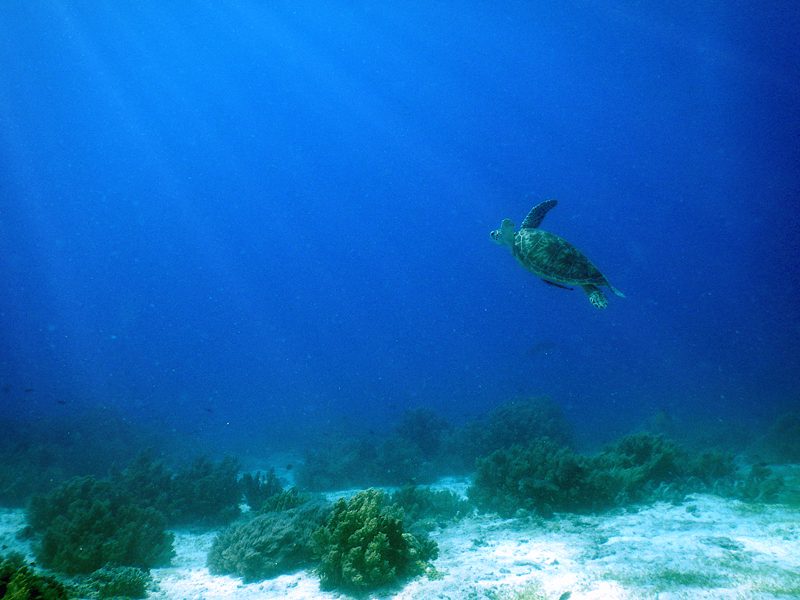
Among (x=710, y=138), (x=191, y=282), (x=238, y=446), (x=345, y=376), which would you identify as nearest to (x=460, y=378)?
(x=345, y=376)

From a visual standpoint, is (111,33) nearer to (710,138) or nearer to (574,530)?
(574,530)

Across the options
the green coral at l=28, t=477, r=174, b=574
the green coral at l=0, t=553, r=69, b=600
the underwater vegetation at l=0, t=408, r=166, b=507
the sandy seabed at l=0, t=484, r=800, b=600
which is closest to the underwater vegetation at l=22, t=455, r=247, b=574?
the green coral at l=28, t=477, r=174, b=574

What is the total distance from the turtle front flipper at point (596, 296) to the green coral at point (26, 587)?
26.2 feet

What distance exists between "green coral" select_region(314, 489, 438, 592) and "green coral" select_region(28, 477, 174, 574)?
→ 3714 millimetres

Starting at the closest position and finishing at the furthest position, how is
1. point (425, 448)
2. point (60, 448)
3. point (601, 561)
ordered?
point (601, 561) < point (60, 448) < point (425, 448)

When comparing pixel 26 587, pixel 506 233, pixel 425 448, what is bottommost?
pixel 26 587

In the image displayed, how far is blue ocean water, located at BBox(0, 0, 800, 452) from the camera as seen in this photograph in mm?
42875

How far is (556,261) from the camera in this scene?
24.6ft

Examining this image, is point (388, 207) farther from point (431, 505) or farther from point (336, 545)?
point (336, 545)

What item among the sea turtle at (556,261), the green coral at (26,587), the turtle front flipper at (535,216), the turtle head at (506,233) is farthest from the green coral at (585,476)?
the green coral at (26,587)

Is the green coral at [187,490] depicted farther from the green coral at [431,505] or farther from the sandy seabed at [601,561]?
the green coral at [431,505]

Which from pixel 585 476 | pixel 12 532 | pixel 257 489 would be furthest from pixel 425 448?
pixel 12 532

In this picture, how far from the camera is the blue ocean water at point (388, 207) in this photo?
42.9 meters

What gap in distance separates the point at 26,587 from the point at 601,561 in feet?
19.8
